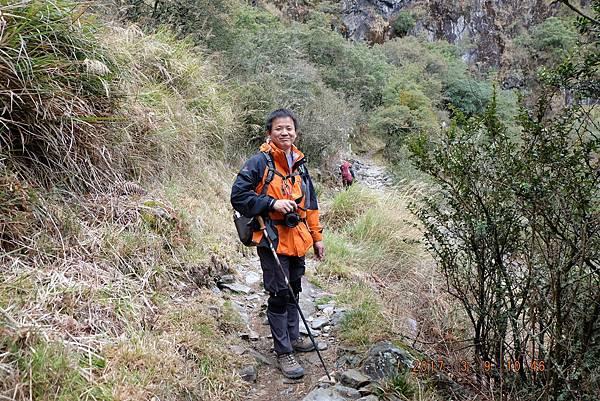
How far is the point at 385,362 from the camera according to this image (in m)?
3.02

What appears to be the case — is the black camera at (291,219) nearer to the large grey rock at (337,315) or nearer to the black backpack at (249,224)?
the black backpack at (249,224)

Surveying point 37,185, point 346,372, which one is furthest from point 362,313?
point 37,185

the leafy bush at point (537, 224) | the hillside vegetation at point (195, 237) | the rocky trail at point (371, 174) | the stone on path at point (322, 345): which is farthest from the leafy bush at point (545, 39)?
the leafy bush at point (537, 224)

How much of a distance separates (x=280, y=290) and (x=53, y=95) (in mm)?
2233


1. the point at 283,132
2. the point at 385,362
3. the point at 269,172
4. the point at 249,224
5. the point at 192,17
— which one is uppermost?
the point at 192,17

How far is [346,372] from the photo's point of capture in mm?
3045

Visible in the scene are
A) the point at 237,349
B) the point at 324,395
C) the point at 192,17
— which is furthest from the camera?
the point at 192,17

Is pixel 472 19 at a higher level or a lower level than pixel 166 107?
higher

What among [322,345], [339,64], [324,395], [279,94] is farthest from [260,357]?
[339,64]

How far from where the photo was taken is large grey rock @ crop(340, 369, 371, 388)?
292cm

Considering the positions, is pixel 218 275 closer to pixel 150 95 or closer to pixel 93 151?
pixel 93 151

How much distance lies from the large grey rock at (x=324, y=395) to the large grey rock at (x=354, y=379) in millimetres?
116

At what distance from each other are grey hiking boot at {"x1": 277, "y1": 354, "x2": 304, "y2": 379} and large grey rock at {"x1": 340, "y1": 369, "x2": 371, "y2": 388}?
35 centimetres
